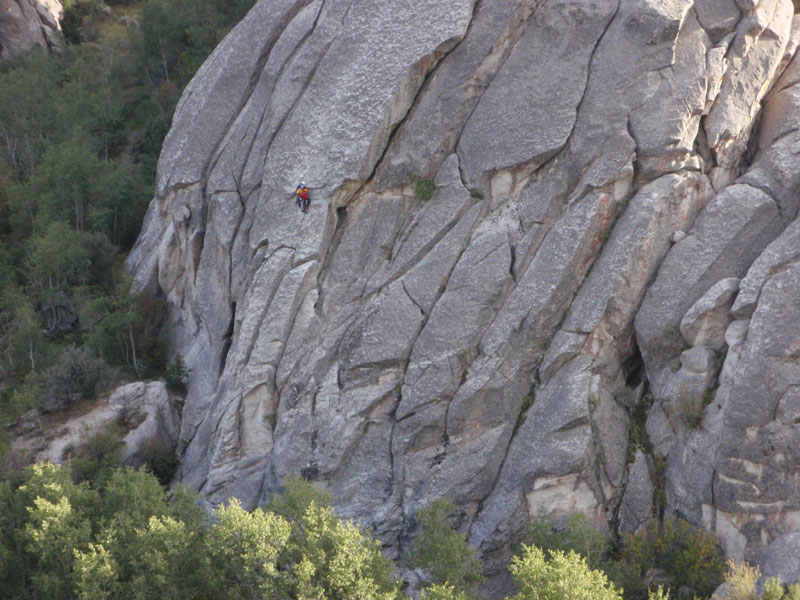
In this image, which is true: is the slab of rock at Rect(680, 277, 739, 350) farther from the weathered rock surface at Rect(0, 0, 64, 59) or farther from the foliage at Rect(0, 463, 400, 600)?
the weathered rock surface at Rect(0, 0, 64, 59)

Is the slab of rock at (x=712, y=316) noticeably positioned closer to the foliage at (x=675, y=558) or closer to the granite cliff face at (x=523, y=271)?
the granite cliff face at (x=523, y=271)

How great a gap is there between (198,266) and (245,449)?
9.64m

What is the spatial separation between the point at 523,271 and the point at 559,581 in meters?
11.9

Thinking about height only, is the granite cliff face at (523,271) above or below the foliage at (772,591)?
above

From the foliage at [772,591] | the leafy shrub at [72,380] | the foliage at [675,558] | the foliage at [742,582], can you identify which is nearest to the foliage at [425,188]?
the foliage at [675,558]

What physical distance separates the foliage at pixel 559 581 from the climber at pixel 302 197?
17.0 m

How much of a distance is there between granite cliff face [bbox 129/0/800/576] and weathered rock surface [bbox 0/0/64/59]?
48364mm

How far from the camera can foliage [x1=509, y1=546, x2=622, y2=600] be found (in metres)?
20.6

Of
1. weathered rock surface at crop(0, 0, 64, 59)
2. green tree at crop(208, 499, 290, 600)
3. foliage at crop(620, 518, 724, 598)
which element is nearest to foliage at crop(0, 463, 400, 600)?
green tree at crop(208, 499, 290, 600)

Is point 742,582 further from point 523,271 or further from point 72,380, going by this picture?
point 72,380

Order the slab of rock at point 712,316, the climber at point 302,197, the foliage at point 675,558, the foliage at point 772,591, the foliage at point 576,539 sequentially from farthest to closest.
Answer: the climber at point 302,197 → the slab of rock at point 712,316 → the foliage at point 576,539 → the foliage at point 675,558 → the foliage at point 772,591

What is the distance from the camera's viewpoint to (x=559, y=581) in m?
20.7

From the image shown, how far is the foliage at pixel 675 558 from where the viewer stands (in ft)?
80.0

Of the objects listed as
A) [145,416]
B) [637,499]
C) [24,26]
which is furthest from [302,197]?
[24,26]
